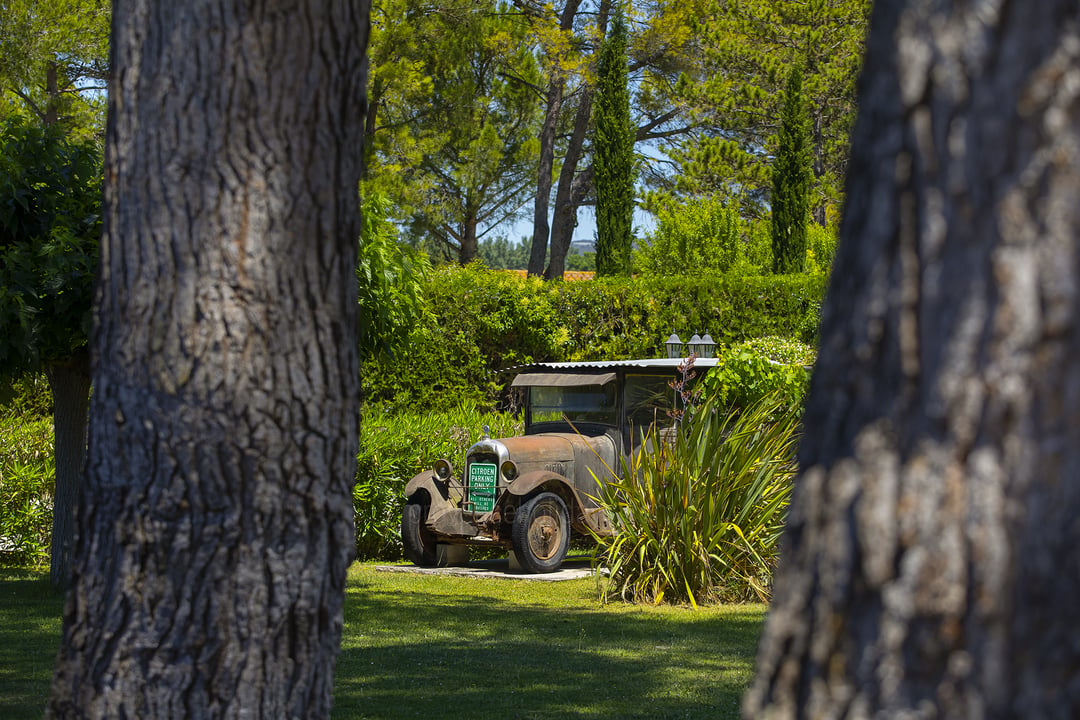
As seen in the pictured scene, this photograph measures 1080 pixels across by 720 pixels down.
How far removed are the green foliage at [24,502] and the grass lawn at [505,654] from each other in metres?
0.99

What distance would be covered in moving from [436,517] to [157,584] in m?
7.85

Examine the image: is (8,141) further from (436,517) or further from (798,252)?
(798,252)

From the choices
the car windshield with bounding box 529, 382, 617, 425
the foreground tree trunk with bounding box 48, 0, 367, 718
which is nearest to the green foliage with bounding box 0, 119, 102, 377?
the car windshield with bounding box 529, 382, 617, 425

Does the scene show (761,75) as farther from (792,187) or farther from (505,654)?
(505,654)

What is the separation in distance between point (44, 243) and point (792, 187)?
1633 cm

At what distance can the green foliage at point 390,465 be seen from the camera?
11008 mm

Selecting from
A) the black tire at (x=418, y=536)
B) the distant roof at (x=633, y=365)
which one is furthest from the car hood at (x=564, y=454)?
the black tire at (x=418, y=536)

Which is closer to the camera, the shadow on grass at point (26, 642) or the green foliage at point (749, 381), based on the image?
the shadow on grass at point (26, 642)

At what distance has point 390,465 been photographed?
1109cm

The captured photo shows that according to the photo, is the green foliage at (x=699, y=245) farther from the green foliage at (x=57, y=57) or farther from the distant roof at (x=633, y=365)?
the green foliage at (x=57, y=57)

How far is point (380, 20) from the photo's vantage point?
22.0 m

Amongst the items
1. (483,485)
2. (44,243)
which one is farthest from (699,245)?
(44,243)

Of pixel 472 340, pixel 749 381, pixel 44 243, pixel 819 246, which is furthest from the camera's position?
pixel 819 246

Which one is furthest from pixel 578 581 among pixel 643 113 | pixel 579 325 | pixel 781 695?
pixel 643 113
